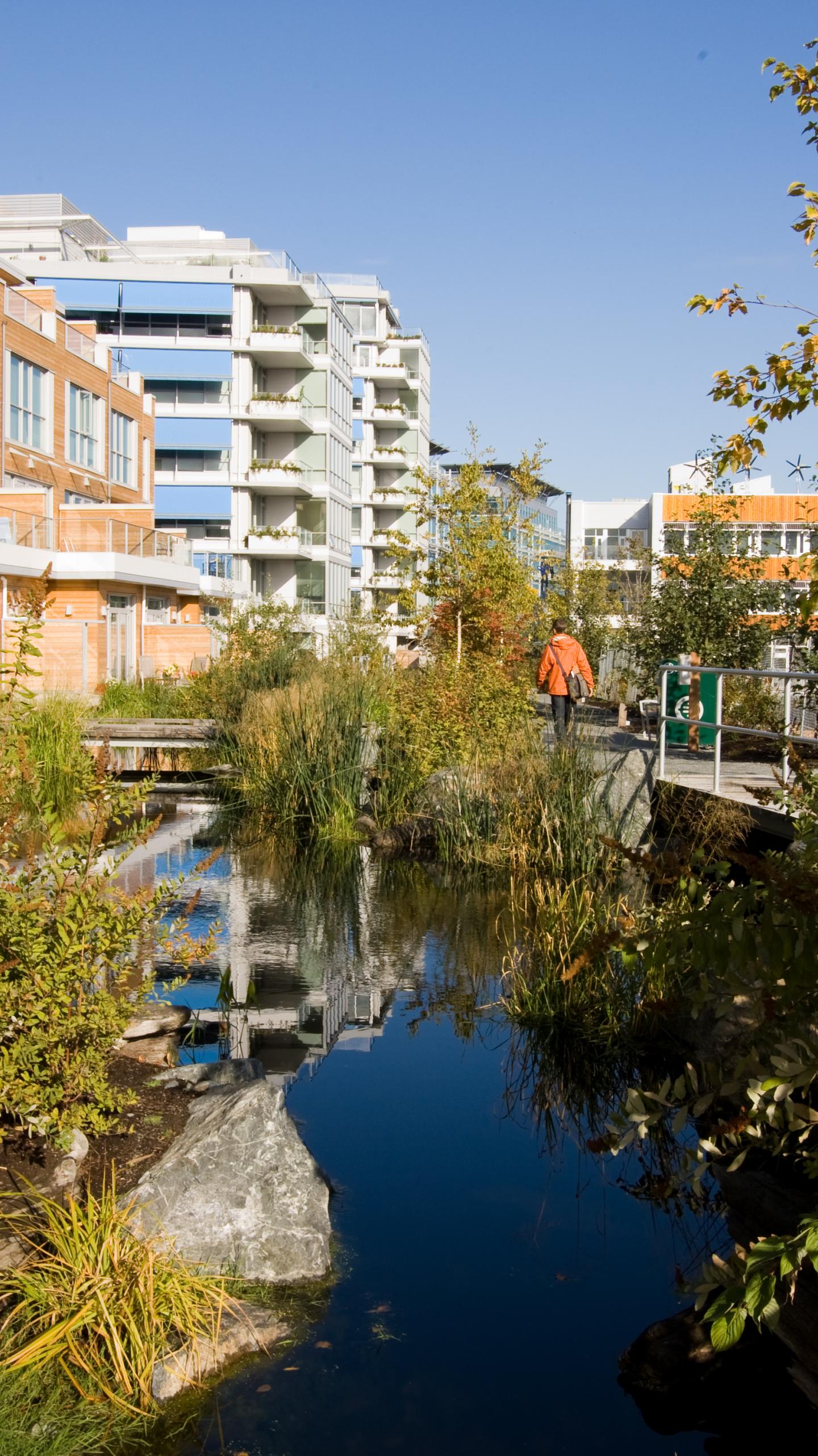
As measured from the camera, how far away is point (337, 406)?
55.3m

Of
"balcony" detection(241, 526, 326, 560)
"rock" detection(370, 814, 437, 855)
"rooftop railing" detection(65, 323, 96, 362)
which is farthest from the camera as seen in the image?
"balcony" detection(241, 526, 326, 560)

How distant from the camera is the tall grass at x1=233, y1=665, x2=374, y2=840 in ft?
50.2

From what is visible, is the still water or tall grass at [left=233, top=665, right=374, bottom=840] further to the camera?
tall grass at [left=233, top=665, right=374, bottom=840]

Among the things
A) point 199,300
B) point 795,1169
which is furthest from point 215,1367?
point 199,300

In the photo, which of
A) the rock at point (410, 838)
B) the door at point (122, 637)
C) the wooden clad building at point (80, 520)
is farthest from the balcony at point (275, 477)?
the rock at point (410, 838)

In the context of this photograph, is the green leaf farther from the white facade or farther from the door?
the white facade

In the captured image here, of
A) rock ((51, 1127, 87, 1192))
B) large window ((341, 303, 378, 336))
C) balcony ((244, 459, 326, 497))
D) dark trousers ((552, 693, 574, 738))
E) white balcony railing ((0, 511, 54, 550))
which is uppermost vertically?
large window ((341, 303, 378, 336))

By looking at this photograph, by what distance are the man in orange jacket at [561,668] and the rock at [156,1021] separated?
8.54 m

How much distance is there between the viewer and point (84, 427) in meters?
42.0

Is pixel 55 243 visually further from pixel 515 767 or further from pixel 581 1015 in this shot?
pixel 581 1015

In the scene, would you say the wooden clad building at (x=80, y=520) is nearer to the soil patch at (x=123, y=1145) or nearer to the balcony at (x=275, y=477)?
the balcony at (x=275, y=477)

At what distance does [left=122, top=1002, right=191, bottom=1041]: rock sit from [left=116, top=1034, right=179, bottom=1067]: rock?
8 cm

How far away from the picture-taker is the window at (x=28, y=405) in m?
36.1

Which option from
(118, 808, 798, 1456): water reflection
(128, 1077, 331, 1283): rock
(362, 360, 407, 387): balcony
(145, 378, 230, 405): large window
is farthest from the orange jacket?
(362, 360, 407, 387): balcony
